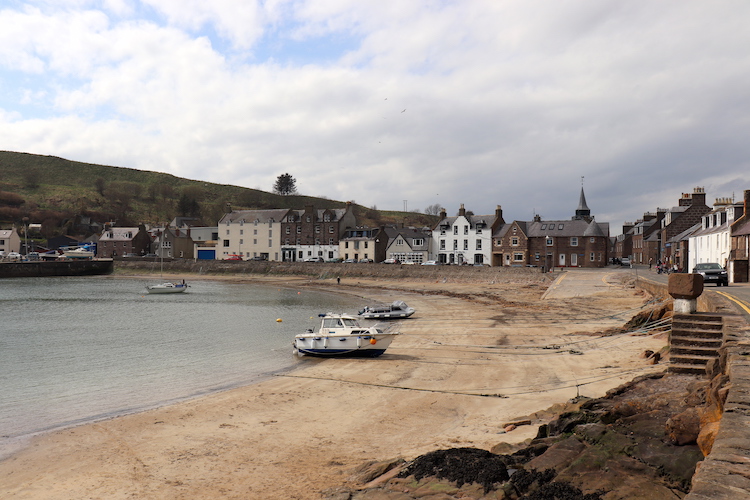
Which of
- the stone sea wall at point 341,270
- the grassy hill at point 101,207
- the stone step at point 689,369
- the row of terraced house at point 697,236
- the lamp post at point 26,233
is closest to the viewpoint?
the stone step at point 689,369

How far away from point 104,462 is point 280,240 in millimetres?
100190

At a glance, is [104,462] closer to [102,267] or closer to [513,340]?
[513,340]

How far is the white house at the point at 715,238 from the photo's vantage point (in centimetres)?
4706

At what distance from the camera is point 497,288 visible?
6394 centimetres

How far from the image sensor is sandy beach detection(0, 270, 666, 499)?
11547 mm

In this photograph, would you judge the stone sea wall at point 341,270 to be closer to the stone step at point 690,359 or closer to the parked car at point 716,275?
the parked car at point 716,275

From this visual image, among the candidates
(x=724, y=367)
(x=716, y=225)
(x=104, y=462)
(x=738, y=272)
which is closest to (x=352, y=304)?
(x=738, y=272)

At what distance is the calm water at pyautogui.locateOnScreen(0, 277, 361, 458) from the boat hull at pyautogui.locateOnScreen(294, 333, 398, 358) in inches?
34.1

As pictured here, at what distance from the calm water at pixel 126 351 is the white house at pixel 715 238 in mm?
34806

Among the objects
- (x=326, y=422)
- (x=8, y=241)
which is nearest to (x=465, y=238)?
(x=326, y=422)

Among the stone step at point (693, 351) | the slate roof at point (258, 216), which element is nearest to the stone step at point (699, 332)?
the stone step at point (693, 351)

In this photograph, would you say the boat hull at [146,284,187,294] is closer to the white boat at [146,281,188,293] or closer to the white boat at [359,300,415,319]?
the white boat at [146,281,188,293]

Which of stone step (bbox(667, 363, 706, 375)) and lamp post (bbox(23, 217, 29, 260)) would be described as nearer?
stone step (bbox(667, 363, 706, 375))

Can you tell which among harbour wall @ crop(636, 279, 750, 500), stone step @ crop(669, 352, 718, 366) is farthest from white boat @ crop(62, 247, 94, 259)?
harbour wall @ crop(636, 279, 750, 500)
